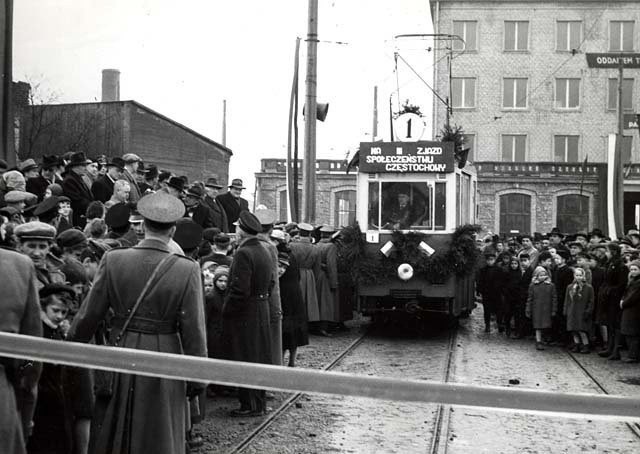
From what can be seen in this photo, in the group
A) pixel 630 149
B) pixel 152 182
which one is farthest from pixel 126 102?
pixel 630 149

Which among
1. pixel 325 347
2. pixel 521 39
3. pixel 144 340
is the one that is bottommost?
pixel 325 347

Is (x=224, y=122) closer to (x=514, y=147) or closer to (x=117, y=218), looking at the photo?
(x=514, y=147)

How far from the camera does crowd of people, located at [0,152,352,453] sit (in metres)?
4.79

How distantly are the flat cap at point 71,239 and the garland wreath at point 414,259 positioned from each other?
826 centimetres

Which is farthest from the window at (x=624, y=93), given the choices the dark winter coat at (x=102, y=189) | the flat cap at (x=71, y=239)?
the flat cap at (x=71, y=239)

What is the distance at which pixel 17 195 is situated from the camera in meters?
9.23

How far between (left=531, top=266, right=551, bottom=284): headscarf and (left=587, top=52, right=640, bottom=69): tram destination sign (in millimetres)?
9580

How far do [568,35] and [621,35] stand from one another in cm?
291

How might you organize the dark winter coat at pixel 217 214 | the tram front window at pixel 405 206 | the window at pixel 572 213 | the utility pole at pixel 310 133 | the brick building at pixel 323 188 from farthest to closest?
the brick building at pixel 323 188, the window at pixel 572 213, the utility pole at pixel 310 133, the tram front window at pixel 405 206, the dark winter coat at pixel 217 214

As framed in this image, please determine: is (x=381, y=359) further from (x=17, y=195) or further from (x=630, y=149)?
(x=630, y=149)

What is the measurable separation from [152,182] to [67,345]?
9.91 meters

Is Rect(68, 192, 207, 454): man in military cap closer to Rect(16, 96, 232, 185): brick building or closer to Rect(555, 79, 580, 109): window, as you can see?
Rect(16, 96, 232, 185): brick building

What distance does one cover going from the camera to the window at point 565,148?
50.3m

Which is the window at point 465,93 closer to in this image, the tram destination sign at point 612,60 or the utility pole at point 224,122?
the utility pole at point 224,122
